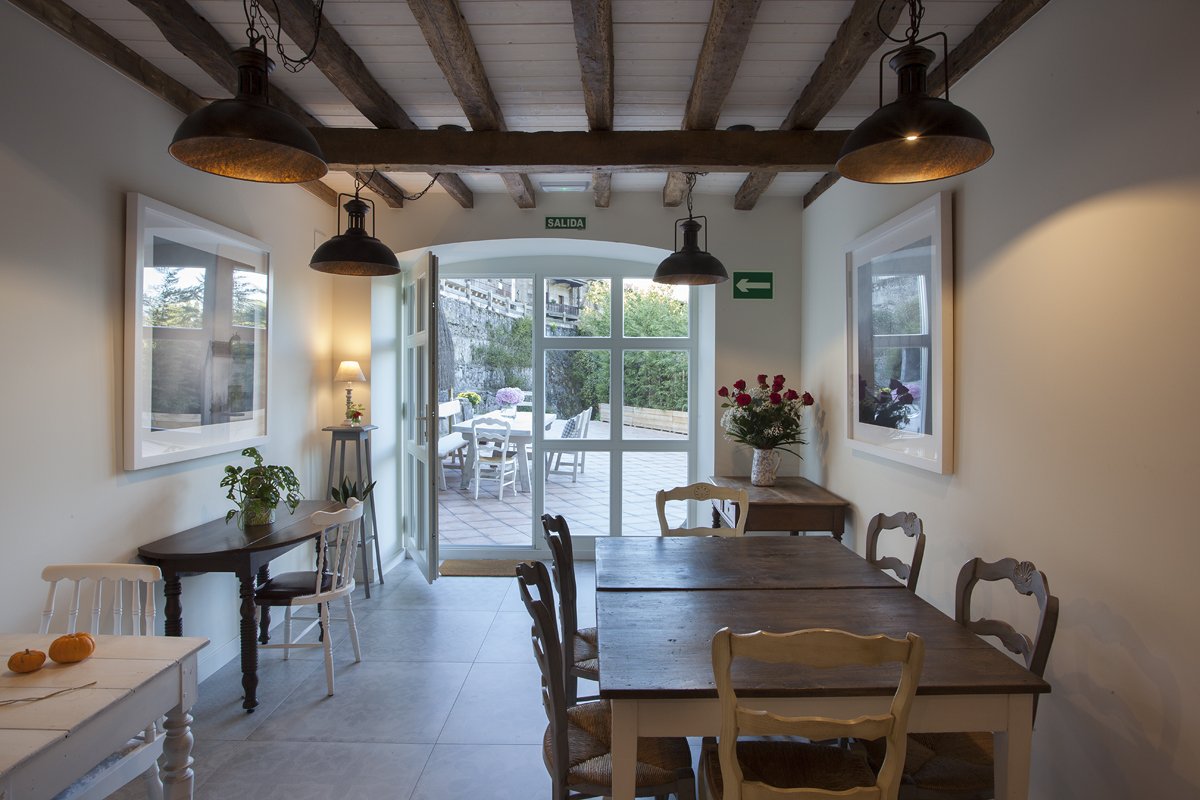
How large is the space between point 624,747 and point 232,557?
2054 mm

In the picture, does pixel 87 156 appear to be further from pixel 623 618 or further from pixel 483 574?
pixel 483 574

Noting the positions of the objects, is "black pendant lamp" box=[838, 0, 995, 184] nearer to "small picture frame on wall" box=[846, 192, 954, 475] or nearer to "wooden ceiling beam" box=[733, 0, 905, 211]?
"wooden ceiling beam" box=[733, 0, 905, 211]

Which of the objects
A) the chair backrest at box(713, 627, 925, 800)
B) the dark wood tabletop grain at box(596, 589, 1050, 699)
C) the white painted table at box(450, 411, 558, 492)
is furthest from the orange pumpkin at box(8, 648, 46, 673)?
the white painted table at box(450, 411, 558, 492)

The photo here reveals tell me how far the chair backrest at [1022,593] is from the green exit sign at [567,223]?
3395 mm

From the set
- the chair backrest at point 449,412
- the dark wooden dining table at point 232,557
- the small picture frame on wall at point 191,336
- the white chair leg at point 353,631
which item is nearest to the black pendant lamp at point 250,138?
the small picture frame on wall at point 191,336

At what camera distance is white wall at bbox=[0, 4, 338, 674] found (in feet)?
7.02

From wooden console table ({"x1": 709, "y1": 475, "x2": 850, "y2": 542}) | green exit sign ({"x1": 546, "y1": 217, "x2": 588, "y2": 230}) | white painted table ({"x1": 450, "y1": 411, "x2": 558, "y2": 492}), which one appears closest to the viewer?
wooden console table ({"x1": 709, "y1": 475, "x2": 850, "y2": 542})

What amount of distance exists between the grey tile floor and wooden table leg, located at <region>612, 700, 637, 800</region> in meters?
0.97

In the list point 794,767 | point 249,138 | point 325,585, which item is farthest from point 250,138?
point 325,585

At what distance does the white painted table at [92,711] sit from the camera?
50.5 inches

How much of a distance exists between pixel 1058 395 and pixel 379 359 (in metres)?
4.21

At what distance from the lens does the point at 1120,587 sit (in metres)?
1.72

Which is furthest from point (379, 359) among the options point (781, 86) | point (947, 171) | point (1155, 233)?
point (1155, 233)

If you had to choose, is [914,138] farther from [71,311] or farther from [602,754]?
[71,311]
